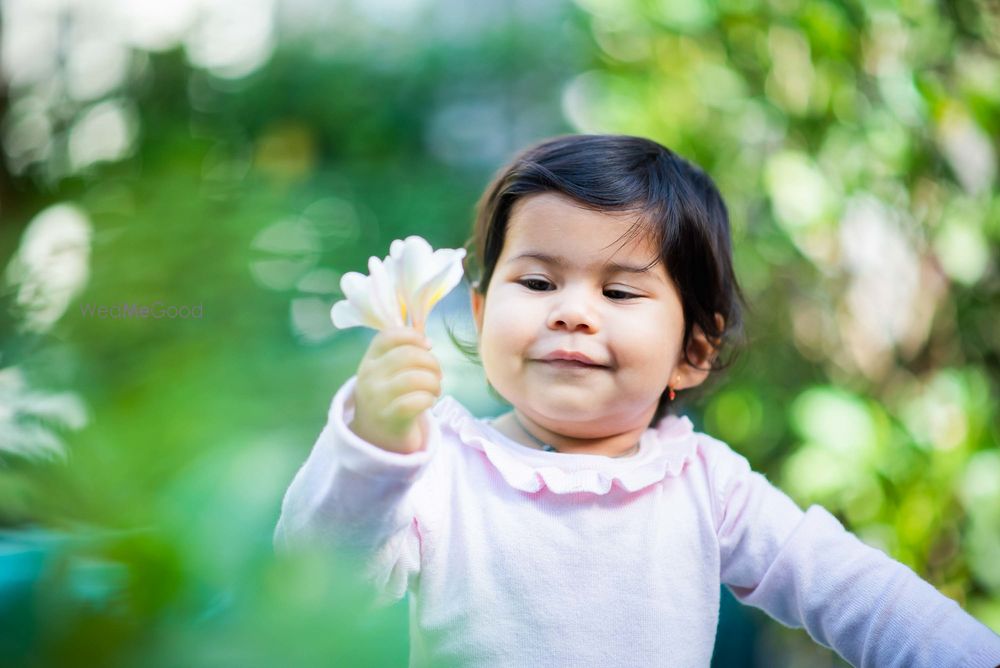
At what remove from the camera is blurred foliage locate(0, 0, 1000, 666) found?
313 mm

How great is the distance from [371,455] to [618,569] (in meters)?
0.31

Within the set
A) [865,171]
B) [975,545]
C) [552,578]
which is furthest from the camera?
[865,171]

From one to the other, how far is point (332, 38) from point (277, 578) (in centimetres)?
336

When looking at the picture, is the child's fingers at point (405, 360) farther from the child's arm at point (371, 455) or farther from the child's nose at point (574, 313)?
the child's nose at point (574, 313)

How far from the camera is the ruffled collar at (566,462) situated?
3.02 feet

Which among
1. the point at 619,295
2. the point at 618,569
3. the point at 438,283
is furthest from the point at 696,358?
the point at 438,283

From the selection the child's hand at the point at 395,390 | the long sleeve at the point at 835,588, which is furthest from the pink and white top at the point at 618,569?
the child's hand at the point at 395,390

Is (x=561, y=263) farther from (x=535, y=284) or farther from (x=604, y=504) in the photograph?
(x=604, y=504)

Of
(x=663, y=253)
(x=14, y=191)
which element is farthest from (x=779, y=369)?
(x=14, y=191)

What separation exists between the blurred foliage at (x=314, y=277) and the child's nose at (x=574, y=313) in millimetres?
217

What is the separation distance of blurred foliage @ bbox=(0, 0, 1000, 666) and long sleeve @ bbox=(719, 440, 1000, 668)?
17.7 inches

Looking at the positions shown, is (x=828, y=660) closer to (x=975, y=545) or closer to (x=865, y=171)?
(x=975, y=545)

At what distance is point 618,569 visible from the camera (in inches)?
35.8

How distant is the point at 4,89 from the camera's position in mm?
1905
